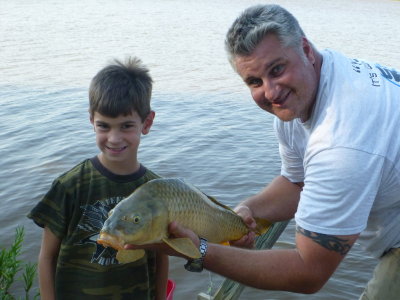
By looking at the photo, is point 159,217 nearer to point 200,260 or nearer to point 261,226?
point 200,260

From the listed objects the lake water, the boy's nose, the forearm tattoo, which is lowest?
the lake water

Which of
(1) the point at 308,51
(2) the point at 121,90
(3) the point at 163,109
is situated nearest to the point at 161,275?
(2) the point at 121,90

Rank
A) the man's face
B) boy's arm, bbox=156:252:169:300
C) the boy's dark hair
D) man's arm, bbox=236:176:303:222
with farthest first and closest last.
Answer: man's arm, bbox=236:176:303:222
boy's arm, bbox=156:252:169:300
the boy's dark hair
the man's face

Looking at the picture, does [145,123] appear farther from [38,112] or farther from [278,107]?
[38,112]

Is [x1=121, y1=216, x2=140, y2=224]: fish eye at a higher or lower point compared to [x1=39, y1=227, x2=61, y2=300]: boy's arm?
higher

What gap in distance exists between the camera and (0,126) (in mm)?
10086

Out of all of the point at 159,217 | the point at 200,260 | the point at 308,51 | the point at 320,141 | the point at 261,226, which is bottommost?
the point at 261,226

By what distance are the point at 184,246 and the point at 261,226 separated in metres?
1.23

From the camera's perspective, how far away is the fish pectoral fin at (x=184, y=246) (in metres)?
2.55

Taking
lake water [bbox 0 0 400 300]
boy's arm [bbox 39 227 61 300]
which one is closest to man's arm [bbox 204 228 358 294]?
boy's arm [bbox 39 227 61 300]

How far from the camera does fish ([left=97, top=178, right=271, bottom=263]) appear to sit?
2480mm

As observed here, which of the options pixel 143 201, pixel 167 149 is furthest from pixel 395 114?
pixel 167 149

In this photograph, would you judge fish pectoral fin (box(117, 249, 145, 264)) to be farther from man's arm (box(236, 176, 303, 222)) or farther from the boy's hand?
man's arm (box(236, 176, 303, 222))

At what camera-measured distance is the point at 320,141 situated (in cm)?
261
